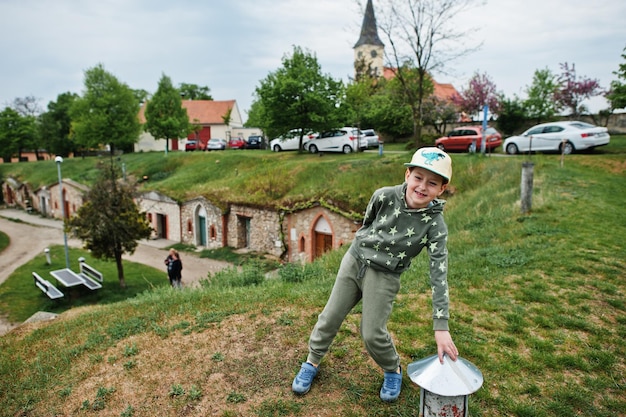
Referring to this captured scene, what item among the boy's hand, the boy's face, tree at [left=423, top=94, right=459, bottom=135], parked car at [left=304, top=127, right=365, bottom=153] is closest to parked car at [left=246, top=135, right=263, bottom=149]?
parked car at [left=304, top=127, right=365, bottom=153]

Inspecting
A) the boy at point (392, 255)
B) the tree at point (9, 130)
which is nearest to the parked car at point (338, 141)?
the boy at point (392, 255)

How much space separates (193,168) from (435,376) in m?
29.3

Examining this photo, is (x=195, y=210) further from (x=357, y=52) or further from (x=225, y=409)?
(x=357, y=52)

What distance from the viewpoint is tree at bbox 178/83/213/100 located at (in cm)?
7394

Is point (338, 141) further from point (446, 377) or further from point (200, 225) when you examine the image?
point (446, 377)

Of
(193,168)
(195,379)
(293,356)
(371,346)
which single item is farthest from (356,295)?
(193,168)

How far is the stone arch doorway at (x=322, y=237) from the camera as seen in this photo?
17.2m

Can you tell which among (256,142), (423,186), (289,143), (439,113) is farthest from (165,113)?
(423,186)

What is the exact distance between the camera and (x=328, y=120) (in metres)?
24.5

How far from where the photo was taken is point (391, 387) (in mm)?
3418

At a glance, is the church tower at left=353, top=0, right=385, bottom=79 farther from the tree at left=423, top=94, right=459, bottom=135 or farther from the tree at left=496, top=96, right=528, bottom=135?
the tree at left=496, top=96, right=528, bottom=135

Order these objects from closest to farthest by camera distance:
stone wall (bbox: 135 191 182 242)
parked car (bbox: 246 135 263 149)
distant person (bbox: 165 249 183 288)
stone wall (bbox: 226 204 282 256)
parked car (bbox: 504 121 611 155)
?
1. distant person (bbox: 165 249 183 288)
2. parked car (bbox: 504 121 611 155)
3. stone wall (bbox: 226 204 282 256)
4. stone wall (bbox: 135 191 182 242)
5. parked car (bbox: 246 135 263 149)

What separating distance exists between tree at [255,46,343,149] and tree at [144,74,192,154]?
16.5 m

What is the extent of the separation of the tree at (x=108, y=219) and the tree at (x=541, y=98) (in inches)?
1210
